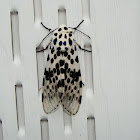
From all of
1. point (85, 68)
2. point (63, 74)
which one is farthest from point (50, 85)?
point (85, 68)

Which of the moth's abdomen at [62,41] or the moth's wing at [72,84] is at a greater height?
the moth's abdomen at [62,41]

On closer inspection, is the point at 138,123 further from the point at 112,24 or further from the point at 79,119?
the point at 112,24

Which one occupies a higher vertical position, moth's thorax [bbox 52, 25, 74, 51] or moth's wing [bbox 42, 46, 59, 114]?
moth's thorax [bbox 52, 25, 74, 51]

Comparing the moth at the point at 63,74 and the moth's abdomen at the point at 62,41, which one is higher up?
the moth's abdomen at the point at 62,41

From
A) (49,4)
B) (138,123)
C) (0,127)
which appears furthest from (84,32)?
(0,127)

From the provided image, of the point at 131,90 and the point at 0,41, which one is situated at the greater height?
the point at 0,41
